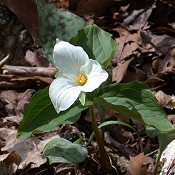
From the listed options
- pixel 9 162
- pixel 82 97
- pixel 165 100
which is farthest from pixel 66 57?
pixel 165 100

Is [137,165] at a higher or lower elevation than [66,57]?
lower

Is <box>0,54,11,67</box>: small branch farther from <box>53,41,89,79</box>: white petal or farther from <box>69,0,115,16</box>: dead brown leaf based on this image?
<box>53,41,89,79</box>: white petal

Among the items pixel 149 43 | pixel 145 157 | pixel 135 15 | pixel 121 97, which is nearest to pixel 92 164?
pixel 145 157

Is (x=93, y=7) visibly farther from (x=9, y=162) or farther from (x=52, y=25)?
(x=9, y=162)

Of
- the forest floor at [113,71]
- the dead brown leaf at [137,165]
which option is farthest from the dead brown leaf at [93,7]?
the dead brown leaf at [137,165]

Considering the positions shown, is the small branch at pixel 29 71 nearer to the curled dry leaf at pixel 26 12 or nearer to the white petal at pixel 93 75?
the curled dry leaf at pixel 26 12

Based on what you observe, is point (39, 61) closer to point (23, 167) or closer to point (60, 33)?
point (60, 33)

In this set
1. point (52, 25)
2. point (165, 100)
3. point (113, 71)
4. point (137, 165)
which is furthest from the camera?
point (113, 71)
